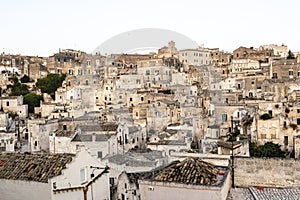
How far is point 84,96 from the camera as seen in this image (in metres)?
26.9

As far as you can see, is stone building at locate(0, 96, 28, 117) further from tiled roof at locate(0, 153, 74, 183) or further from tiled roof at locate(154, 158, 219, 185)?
tiled roof at locate(154, 158, 219, 185)

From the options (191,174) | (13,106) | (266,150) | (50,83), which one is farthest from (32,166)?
(50,83)

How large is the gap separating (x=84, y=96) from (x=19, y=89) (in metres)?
8.67

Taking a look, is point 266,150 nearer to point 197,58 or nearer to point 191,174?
point 191,174

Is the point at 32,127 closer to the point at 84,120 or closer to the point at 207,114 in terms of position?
the point at 84,120

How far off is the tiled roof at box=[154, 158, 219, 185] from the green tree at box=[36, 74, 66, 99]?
2558 cm

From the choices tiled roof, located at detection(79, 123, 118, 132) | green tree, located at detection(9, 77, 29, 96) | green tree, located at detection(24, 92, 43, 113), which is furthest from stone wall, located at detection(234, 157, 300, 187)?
green tree, located at detection(9, 77, 29, 96)

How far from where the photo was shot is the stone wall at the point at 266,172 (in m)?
7.29

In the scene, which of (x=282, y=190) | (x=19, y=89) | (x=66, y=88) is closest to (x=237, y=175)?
(x=282, y=190)

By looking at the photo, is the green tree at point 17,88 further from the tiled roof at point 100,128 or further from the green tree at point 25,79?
the tiled roof at point 100,128

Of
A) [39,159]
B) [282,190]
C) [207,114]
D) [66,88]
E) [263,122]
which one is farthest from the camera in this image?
[66,88]

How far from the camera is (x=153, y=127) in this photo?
67.9ft

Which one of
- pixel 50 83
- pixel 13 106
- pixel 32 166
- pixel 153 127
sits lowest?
pixel 153 127

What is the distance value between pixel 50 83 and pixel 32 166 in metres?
25.7
